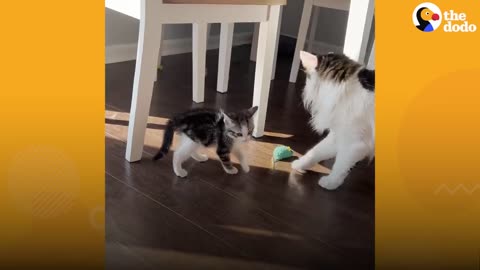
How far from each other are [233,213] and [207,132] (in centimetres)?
29

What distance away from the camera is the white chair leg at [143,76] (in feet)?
4.15

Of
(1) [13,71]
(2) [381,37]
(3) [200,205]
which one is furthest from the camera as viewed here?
(3) [200,205]

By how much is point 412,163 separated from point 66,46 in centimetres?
75

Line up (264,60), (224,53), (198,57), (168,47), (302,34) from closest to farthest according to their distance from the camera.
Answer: (264,60), (198,57), (224,53), (302,34), (168,47)

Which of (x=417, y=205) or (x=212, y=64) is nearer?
(x=417, y=205)

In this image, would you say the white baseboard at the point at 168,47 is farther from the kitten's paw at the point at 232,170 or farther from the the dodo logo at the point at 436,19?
the the dodo logo at the point at 436,19

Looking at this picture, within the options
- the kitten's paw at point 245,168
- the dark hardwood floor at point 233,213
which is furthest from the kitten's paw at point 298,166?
the kitten's paw at point 245,168

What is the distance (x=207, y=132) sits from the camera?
53.5 inches

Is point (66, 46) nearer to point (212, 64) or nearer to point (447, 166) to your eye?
point (447, 166)

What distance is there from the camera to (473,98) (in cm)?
95

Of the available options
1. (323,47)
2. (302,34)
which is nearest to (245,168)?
(302,34)

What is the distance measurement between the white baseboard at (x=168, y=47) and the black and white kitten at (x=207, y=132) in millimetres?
1257

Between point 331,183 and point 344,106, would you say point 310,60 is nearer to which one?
point 344,106

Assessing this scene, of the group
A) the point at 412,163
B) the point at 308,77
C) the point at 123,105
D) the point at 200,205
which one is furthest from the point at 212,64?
the point at 412,163
